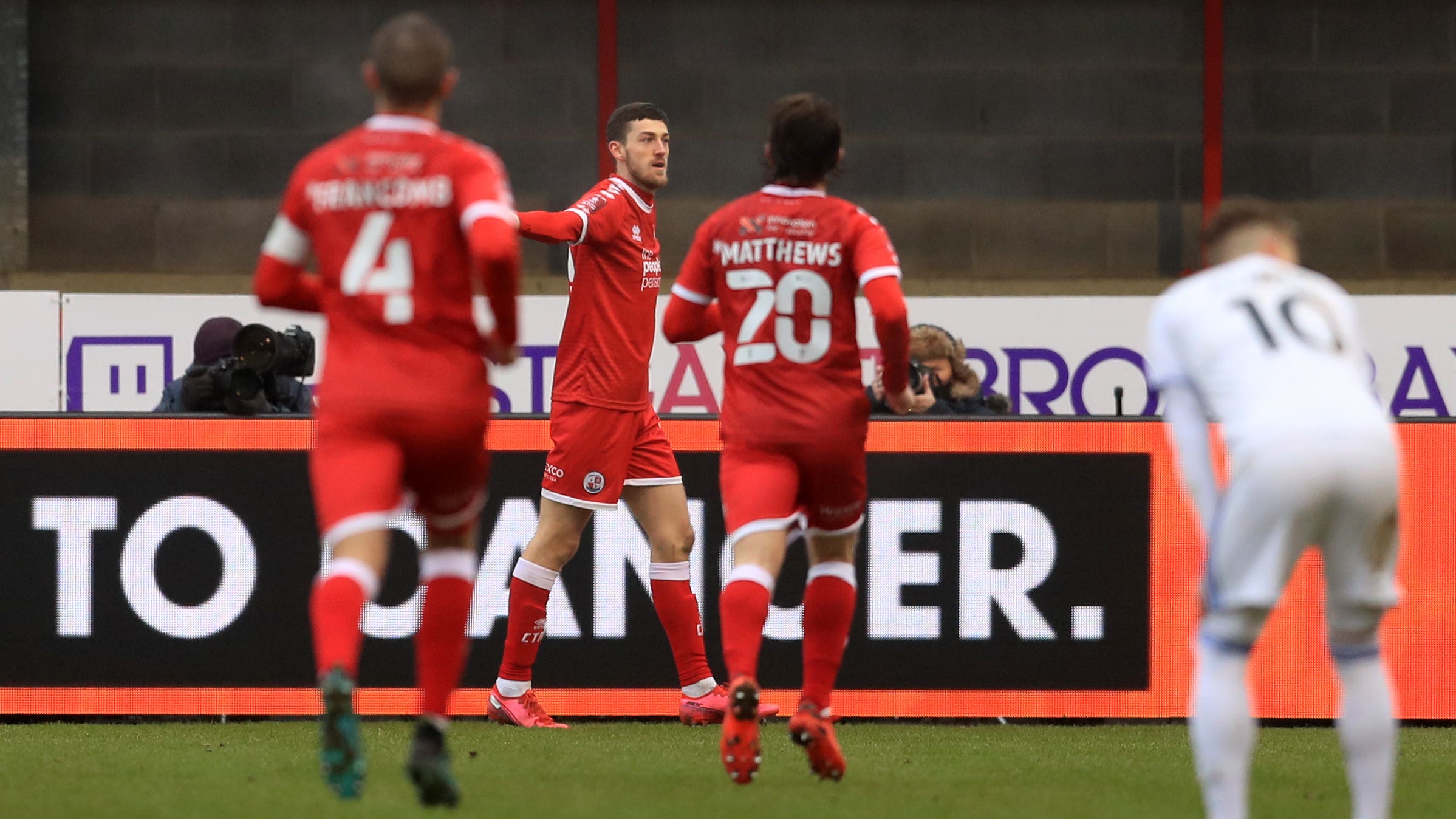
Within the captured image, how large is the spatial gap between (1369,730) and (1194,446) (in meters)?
0.71

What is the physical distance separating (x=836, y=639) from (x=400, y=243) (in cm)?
176

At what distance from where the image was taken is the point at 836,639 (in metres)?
5.42

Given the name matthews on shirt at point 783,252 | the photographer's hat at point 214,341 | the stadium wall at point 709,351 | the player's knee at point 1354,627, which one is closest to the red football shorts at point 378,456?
the name matthews on shirt at point 783,252

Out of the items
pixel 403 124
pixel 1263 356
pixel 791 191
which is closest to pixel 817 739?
pixel 791 191

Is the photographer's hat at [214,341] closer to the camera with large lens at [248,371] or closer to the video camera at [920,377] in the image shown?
the camera with large lens at [248,371]

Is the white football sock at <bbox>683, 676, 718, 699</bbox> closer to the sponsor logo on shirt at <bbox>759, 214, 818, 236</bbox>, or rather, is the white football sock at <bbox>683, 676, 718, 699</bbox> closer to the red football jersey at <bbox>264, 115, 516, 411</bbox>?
the sponsor logo on shirt at <bbox>759, 214, 818, 236</bbox>

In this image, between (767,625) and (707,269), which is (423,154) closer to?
(707,269)

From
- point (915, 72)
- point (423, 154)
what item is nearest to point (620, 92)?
point (915, 72)

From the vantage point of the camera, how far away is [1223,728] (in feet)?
12.7

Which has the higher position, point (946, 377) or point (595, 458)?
point (946, 377)

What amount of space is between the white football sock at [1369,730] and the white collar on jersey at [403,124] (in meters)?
2.30

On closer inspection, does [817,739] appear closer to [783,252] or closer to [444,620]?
[444,620]

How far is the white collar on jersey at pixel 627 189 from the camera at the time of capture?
688cm

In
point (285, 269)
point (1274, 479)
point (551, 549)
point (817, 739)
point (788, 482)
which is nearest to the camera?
point (1274, 479)
